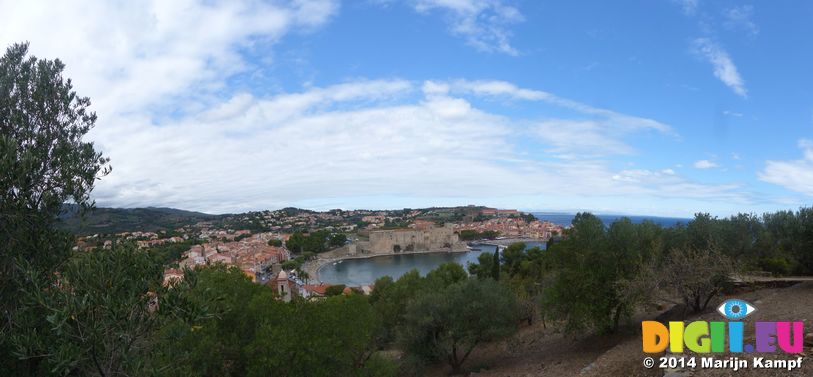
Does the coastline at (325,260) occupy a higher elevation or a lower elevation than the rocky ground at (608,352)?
lower

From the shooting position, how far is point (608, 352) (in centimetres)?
1194

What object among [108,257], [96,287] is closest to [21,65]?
[108,257]

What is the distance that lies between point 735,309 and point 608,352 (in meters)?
3.68

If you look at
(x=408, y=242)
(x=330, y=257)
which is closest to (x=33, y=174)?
(x=330, y=257)

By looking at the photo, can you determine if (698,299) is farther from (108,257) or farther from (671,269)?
(108,257)

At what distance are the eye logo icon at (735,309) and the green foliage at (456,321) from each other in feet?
22.0

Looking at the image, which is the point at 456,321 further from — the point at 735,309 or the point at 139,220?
the point at 139,220

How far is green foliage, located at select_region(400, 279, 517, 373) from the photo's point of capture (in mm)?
15827

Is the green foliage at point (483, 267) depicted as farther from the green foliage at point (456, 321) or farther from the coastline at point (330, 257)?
the coastline at point (330, 257)

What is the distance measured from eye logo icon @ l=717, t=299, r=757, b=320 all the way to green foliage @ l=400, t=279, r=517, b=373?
6.71m

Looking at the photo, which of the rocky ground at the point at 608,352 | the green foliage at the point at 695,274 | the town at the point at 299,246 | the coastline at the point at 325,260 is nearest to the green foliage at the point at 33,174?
the rocky ground at the point at 608,352

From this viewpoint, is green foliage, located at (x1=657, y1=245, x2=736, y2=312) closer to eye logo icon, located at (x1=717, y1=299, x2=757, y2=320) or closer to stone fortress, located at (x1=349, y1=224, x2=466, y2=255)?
eye logo icon, located at (x1=717, y1=299, x2=757, y2=320)

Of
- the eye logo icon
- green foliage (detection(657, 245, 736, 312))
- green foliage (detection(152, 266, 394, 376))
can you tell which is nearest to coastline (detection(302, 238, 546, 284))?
green foliage (detection(152, 266, 394, 376))

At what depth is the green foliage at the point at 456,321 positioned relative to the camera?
1583cm
